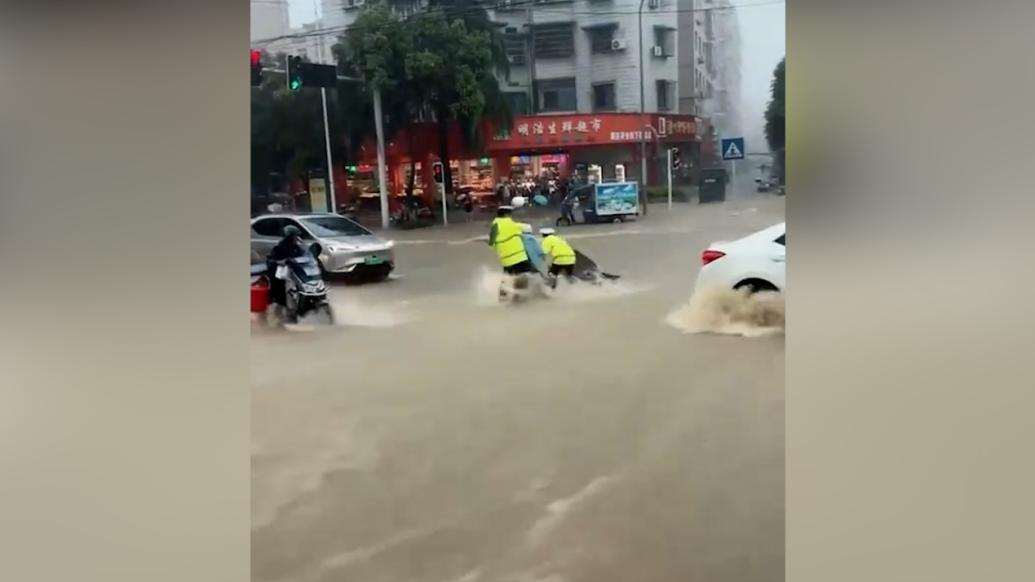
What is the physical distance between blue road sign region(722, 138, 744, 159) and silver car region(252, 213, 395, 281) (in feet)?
3.13

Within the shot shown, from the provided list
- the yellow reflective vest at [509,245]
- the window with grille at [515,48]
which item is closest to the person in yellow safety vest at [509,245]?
the yellow reflective vest at [509,245]

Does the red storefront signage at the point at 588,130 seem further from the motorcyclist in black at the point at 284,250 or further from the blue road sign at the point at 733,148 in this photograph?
the motorcyclist in black at the point at 284,250

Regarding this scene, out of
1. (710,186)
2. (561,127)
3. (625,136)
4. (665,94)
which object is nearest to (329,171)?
(561,127)

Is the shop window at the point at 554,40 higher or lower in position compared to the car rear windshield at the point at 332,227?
higher

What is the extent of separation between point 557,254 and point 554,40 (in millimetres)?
594

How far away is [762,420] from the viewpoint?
2.11m

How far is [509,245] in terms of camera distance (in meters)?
2.20

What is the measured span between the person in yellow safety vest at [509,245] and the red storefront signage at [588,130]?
0.20 m

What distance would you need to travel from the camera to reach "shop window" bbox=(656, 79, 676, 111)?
215 cm

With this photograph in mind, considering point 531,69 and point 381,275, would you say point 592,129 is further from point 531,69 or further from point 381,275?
point 381,275

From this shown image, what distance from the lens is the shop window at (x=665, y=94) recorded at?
2.15 meters
